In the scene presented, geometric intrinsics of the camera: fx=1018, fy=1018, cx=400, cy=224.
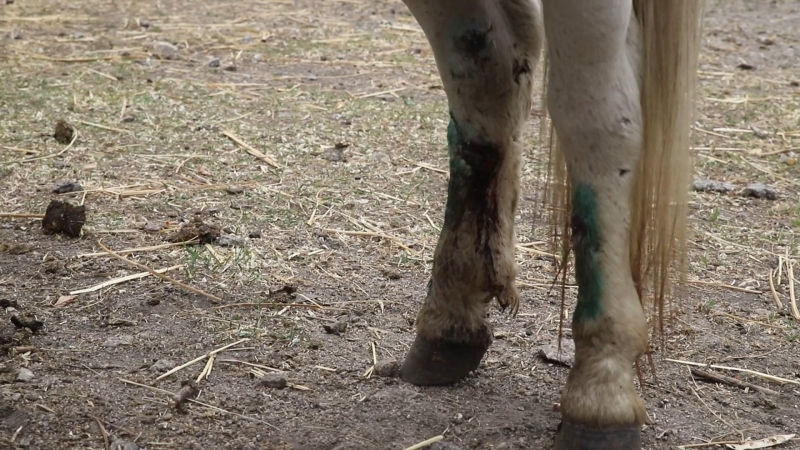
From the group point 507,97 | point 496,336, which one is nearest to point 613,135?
point 507,97

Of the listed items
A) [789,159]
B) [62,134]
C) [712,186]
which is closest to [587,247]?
[712,186]

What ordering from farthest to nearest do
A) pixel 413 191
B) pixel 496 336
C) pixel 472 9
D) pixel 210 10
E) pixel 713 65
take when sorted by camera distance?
pixel 210 10
pixel 713 65
pixel 413 191
pixel 496 336
pixel 472 9

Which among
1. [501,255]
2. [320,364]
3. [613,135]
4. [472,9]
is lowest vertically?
[320,364]

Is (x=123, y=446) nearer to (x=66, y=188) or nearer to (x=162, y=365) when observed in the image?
(x=162, y=365)

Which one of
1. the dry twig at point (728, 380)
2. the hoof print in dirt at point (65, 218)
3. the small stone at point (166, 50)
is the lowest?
the dry twig at point (728, 380)

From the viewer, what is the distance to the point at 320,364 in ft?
8.11

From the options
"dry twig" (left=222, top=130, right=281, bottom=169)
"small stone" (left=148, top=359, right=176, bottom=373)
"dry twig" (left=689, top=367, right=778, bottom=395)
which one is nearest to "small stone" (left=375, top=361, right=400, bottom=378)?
"small stone" (left=148, top=359, right=176, bottom=373)

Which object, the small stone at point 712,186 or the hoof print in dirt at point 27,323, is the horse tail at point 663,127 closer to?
the hoof print in dirt at point 27,323

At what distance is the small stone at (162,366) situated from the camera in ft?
7.89

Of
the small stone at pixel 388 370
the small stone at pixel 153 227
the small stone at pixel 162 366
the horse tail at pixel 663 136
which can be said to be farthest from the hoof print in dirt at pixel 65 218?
the horse tail at pixel 663 136

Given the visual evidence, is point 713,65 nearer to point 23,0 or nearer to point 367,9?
point 367,9

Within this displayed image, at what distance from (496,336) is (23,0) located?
5.16 m

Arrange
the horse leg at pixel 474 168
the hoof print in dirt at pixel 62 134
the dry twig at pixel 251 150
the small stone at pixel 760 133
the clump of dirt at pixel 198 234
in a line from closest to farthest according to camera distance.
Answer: the horse leg at pixel 474 168, the clump of dirt at pixel 198 234, the dry twig at pixel 251 150, the hoof print in dirt at pixel 62 134, the small stone at pixel 760 133

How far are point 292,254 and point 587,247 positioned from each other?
1.37 meters
